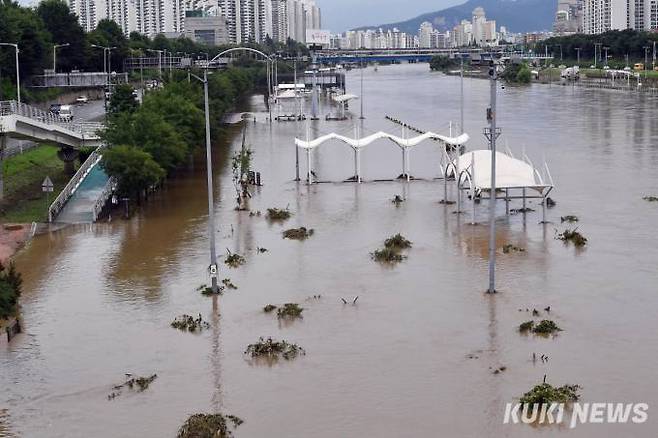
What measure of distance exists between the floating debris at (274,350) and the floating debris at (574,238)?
364 inches

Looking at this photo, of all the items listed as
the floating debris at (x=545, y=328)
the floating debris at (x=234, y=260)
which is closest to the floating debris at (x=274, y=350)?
the floating debris at (x=545, y=328)

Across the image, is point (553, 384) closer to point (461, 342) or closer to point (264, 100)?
point (461, 342)

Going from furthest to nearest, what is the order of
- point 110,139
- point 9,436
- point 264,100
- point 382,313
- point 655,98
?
point 264,100
point 655,98
point 110,139
point 382,313
point 9,436

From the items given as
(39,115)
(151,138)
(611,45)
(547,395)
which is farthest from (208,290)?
(611,45)

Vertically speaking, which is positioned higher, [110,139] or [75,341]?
[110,139]

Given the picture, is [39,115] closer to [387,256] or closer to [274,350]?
[387,256]

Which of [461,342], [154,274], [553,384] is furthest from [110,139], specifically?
[553,384]

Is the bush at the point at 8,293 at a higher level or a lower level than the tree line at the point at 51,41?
lower

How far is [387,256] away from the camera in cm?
2211

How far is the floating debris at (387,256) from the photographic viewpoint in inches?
867

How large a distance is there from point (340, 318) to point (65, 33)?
5334 cm

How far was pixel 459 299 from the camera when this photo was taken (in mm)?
18797

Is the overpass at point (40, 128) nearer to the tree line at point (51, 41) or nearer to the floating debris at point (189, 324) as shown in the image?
the tree line at point (51, 41)

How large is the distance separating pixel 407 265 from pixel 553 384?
7.78 meters
